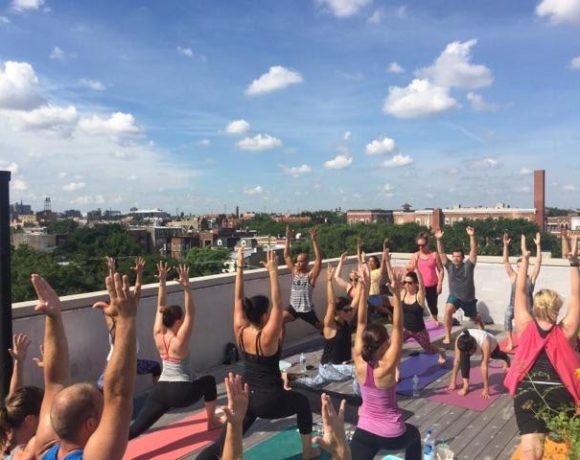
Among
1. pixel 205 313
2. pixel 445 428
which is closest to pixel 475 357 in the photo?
pixel 445 428

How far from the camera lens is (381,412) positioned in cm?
336

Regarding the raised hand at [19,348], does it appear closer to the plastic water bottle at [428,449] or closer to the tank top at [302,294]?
the plastic water bottle at [428,449]

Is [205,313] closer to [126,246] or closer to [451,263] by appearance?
[451,263]

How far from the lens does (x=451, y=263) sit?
8180 mm

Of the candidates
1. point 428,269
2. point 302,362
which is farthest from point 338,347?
point 428,269

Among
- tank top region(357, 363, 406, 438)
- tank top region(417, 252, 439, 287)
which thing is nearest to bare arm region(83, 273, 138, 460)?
tank top region(357, 363, 406, 438)

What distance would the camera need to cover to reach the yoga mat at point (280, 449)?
4312 millimetres

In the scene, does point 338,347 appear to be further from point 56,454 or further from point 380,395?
point 56,454

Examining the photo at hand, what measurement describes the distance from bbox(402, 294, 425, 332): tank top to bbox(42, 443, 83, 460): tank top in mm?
5532

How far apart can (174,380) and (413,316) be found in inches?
147

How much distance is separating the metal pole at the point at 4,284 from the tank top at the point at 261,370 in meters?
1.84

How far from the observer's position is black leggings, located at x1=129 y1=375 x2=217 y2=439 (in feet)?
13.7

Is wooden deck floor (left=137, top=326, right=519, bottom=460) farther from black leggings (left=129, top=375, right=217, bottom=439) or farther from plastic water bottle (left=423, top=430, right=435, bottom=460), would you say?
black leggings (left=129, top=375, right=217, bottom=439)

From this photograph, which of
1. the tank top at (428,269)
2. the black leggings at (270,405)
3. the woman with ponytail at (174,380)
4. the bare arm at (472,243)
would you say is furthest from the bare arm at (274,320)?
the tank top at (428,269)
